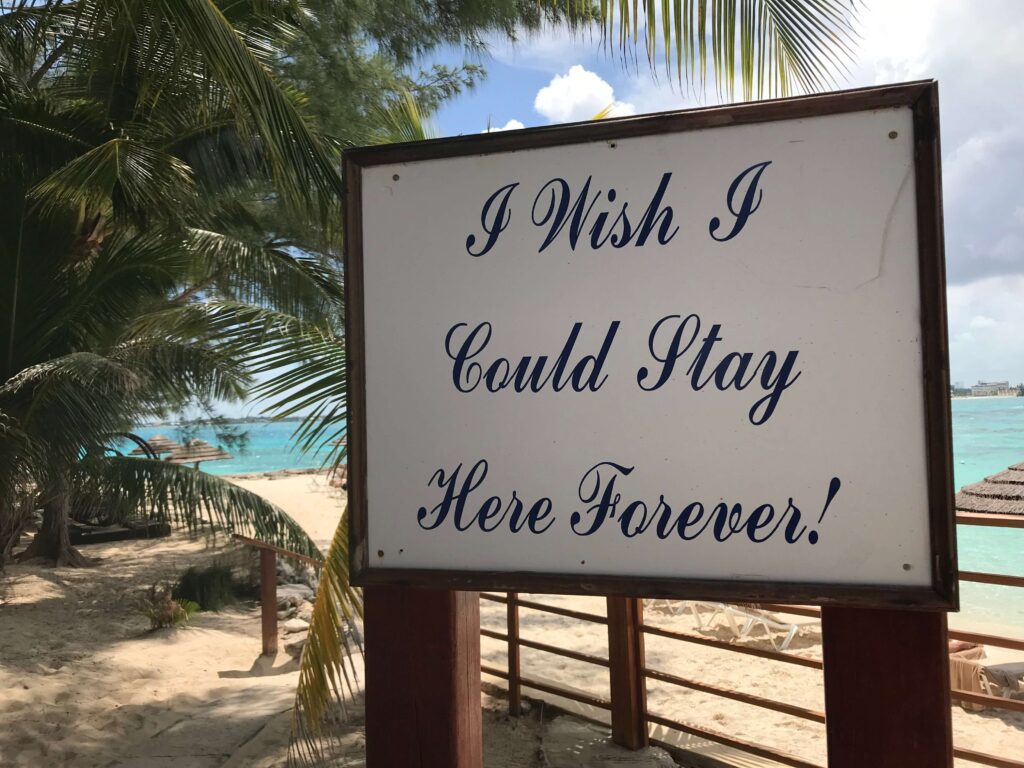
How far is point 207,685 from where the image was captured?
19.2 ft

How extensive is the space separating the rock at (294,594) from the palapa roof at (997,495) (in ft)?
22.6

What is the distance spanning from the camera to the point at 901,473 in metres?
1.25

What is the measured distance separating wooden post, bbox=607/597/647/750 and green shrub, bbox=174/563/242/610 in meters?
5.84

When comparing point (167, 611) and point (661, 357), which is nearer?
point (661, 357)

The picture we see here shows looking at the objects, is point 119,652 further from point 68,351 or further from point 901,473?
point 901,473

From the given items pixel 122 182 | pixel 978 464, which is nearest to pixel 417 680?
pixel 122 182

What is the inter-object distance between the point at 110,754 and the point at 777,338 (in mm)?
4591

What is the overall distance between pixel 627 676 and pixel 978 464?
→ 60624 millimetres

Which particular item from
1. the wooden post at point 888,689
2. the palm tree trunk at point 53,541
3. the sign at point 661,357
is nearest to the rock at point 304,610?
the palm tree trunk at point 53,541

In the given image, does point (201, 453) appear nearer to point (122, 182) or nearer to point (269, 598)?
point (269, 598)

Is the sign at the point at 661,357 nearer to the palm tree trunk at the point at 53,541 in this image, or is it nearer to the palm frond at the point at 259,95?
the palm frond at the point at 259,95

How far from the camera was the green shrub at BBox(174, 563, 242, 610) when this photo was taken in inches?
346

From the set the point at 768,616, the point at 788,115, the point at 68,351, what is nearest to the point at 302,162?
the point at 788,115

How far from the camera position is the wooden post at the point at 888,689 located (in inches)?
52.4
